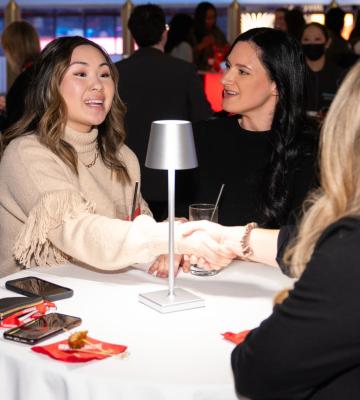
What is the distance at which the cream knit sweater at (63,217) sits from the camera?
7.84 ft

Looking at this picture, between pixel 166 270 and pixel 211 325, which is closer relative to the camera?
pixel 211 325

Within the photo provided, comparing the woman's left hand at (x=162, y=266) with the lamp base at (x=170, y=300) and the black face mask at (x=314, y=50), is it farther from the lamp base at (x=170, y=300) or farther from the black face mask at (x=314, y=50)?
the black face mask at (x=314, y=50)

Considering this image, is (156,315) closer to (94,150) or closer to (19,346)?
(19,346)

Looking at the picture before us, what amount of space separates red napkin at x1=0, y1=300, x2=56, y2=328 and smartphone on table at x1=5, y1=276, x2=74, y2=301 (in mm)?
50

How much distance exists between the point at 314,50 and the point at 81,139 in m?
3.64

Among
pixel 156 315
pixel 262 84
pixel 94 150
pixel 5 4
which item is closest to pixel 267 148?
pixel 262 84

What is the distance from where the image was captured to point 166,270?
2506 mm

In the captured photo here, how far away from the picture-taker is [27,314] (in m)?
2.10

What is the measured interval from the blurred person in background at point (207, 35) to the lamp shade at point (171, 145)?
6.14 m

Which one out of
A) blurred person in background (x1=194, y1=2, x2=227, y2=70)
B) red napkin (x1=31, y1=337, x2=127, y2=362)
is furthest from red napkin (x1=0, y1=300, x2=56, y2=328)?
blurred person in background (x1=194, y1=2, x2=227, y2=70)

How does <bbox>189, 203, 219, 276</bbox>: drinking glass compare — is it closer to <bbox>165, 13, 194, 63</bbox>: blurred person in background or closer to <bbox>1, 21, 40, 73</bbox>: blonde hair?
<bbox>1, 21, 40, 73</bbox>: blonde hair

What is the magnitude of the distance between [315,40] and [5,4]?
582 cm

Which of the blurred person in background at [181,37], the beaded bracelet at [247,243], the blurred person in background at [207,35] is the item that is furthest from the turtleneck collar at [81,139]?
the blurred person in background at [207,35]

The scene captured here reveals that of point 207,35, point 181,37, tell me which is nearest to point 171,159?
point 181,37
